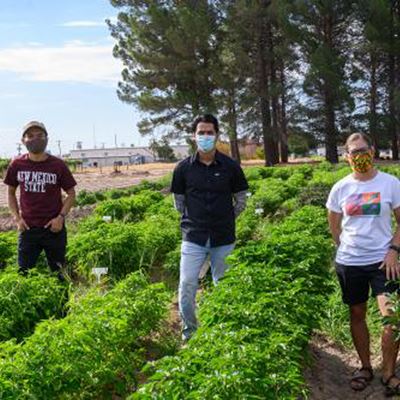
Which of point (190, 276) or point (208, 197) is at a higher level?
point (208, 197)

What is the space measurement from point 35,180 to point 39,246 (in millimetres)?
599

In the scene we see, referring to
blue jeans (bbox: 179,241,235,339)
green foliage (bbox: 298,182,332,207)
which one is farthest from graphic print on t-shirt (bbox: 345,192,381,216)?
green foliage (bbox: 298,182,332,207)

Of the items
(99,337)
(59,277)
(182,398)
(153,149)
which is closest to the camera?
(182,398)

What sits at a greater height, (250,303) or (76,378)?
(250,303)

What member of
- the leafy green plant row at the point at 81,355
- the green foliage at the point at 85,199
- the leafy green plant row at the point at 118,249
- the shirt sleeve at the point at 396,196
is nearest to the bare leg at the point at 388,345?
the shirt sleeve at the point at 396,196

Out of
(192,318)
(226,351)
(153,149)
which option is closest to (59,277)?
(192,318)

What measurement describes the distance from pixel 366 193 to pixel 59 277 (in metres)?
3.02

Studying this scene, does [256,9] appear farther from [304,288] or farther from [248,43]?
[304,288]

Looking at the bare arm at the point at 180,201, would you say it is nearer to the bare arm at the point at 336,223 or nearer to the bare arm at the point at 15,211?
the bare arm at the point at 336,223

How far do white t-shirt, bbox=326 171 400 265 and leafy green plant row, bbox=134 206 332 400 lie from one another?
0.46 m

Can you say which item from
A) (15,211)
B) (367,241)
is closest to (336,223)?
(367,241)

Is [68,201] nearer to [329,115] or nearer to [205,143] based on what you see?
[205,143]

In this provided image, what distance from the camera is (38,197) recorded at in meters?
5.29

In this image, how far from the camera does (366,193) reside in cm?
402
